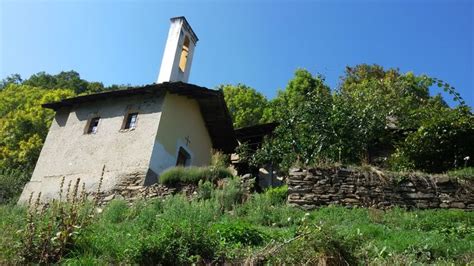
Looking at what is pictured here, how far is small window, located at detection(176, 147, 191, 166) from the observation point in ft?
58.8

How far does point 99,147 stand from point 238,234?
35.7ft

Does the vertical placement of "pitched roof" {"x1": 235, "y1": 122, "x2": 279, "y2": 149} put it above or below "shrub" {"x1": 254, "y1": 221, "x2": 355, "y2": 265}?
above

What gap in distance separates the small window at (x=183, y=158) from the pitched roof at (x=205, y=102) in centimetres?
219

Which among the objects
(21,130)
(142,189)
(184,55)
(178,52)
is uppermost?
(184,55)

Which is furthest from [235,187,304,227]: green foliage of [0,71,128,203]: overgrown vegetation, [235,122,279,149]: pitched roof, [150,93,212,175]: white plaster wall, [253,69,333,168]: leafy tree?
[0,71,128,203]: overgrown vegetation

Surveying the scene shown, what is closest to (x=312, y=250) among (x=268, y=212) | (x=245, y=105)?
(x=268, y=212)

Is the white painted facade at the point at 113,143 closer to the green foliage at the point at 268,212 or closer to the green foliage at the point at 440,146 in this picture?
the green foliage at the point at 268,212

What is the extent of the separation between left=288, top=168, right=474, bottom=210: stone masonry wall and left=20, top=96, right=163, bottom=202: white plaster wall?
600cm

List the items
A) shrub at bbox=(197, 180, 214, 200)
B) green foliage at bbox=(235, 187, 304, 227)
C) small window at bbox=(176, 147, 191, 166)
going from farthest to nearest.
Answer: small window at bbox=(176, 147, 191, 166), shrub at bbox=(197, 180, 214, 200), green foliage at bbox=(235, 187, 304, 227)

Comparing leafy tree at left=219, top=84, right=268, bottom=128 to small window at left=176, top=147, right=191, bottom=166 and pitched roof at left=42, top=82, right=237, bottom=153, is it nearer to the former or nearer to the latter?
pitched roof at left=42, top=82, right=237, bottom=153

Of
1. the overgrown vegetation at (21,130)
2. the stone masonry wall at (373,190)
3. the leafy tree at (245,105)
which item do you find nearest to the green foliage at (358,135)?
the stone masonry wall at (373,190)

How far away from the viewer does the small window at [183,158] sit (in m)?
17.9

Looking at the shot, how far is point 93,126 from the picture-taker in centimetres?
1800

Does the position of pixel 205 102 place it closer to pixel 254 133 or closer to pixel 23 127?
pixel 254 133
